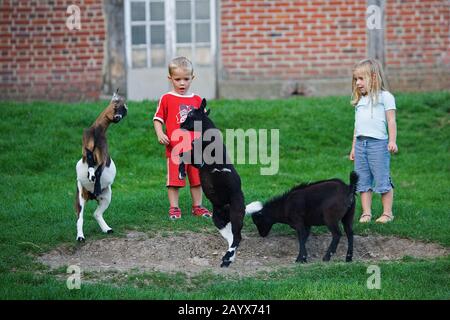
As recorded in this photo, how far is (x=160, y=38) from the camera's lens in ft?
54.9

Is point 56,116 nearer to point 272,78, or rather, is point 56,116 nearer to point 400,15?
point 272,78

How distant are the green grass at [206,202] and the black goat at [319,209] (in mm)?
363

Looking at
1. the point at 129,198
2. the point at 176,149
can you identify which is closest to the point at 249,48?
the point at 129,198

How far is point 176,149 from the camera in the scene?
28.4 feet

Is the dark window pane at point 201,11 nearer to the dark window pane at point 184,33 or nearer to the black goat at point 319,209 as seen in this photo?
the dark window pane at point 184,33

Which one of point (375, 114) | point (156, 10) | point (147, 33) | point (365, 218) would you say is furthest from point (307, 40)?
Result: point (365, 218)

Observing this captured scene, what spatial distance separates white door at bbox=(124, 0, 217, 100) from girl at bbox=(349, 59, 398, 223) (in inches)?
307

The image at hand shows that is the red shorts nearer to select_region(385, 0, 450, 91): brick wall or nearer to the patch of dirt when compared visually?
the patch of dirt

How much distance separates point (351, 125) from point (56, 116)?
455 centimetres

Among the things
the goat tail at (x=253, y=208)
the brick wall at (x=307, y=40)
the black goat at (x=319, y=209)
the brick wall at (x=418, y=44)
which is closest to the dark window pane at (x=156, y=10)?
the brick wall at (x=307, y=40)

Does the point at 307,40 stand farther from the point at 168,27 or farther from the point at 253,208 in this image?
the point at 253,208

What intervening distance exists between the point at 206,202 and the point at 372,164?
79.4 inches

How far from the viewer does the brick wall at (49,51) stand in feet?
53.0

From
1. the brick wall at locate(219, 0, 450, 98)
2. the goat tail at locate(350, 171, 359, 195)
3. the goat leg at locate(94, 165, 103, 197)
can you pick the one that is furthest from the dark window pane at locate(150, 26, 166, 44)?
the goat tail at locate(350, 171, 359, 195)
